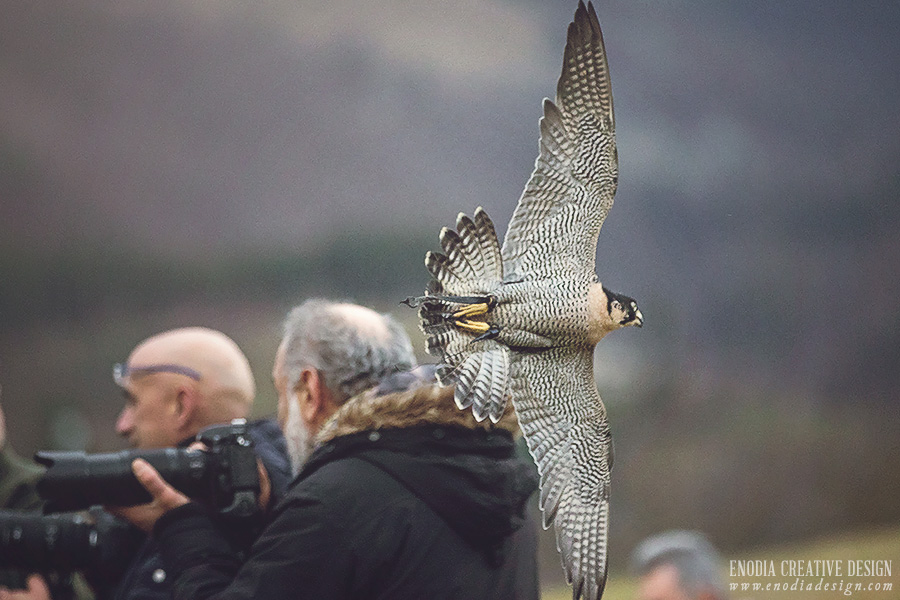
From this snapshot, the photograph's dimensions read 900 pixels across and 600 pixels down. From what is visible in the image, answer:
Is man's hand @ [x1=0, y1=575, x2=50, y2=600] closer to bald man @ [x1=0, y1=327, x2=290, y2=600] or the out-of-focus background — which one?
bald man @ [x1=0, y1=327, x2=290, y2=600]

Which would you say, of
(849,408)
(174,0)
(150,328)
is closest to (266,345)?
(150,328)

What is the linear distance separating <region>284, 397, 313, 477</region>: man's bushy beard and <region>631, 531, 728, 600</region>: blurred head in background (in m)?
0.61

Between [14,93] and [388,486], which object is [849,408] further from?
[14,93]

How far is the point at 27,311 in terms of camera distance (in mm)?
2260

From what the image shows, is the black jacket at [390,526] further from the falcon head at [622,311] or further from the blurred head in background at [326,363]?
the falcon head at [622,311]

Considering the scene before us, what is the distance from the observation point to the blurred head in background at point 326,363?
1332 millimetres

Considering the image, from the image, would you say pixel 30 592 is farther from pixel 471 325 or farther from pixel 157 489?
pixel 471 325

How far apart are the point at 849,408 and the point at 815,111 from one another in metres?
0.59

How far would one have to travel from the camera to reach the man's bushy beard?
4.43ft

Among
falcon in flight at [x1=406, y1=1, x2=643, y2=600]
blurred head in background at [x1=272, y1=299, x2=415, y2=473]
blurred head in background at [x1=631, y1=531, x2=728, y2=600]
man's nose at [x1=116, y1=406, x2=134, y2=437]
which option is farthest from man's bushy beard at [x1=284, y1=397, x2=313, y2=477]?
blurred head in background at [x1=631, y1=531, x2=728, y2=600]

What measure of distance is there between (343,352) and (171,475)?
1.04 feet

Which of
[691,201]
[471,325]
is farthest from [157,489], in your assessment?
[691,201]

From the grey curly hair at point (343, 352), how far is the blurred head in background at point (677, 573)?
1.79 feet

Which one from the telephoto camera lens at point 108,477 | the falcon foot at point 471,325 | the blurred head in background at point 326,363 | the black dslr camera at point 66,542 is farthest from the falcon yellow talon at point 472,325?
the black dslr camera at point 66,542
